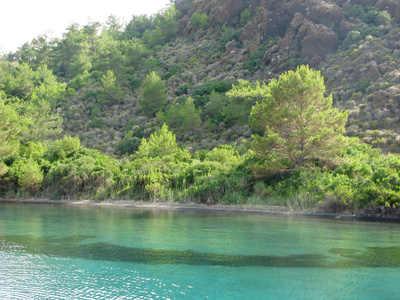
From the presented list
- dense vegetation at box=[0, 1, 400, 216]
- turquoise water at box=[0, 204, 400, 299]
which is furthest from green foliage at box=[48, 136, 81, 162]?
turquoise water at box=[0, 204, 400, 299]

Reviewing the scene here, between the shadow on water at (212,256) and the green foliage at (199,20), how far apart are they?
71.4m

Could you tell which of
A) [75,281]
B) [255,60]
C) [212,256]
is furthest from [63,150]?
[255,60]

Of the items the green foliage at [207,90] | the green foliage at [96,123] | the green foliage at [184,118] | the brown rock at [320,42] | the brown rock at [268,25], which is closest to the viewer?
the green foliage at [184,118]

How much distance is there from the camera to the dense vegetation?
23.0 meters

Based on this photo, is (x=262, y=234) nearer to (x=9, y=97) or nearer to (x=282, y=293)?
(x=282, y=293)

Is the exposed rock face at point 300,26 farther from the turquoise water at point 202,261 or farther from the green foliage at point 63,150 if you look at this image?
the turquoise water at point 202,261

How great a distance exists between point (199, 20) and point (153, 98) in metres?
31.3

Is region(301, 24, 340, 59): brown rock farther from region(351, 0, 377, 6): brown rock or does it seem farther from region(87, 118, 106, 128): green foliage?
region(87, 118, 106, 128): green foliage

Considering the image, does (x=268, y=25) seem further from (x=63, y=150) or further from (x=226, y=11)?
(x=63, y=150)

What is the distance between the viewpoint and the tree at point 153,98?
182ft

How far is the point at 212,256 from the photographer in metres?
11.0

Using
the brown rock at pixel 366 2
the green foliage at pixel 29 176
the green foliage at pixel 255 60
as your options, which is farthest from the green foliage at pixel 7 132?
the brown rock at pixel 366 2

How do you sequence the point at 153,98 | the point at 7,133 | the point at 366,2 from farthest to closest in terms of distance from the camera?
1. the point at 366,2
2. the point at 153,98
3. the point at 7,133

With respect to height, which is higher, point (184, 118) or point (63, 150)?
point (184, 118)
